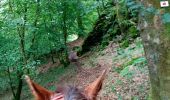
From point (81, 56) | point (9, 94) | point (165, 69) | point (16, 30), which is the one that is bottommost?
point (9, 94)

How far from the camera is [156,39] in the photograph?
3822mm

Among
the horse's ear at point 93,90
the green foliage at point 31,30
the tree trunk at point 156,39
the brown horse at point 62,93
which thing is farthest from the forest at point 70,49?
the brown horse at point 62,93

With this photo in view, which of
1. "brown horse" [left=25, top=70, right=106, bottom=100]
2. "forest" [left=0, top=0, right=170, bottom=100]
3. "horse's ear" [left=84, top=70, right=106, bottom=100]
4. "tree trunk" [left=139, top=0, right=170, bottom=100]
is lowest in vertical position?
"forest" [left=0, top=0, right=170, bottom=100]

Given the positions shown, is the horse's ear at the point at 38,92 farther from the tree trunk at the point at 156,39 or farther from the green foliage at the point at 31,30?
the green foliage at the point at 31,30

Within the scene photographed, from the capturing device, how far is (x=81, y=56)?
55.0 ft

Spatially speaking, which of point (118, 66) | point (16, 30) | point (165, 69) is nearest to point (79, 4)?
point (16, 30)

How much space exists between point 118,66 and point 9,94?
7.27 metres

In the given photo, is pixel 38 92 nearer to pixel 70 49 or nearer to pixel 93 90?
pixel 93 90

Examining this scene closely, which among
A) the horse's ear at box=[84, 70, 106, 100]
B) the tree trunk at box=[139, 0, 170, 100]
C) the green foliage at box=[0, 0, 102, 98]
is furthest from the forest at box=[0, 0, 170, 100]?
the horse's ear at box=[84, 70, 106, 100]

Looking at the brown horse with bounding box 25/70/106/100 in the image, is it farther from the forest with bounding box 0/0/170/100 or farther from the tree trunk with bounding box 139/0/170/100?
the forest with bounding box 0/0/170/100

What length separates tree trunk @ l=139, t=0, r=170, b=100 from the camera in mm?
3686

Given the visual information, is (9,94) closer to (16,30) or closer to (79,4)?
(16,30)

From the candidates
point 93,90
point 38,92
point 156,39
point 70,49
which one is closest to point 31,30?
point 70,49

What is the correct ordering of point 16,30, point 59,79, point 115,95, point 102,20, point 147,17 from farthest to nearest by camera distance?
1. point 102,20
2. point 59,79
3. point 16,30
4. point 115,95
5. point 147,17
